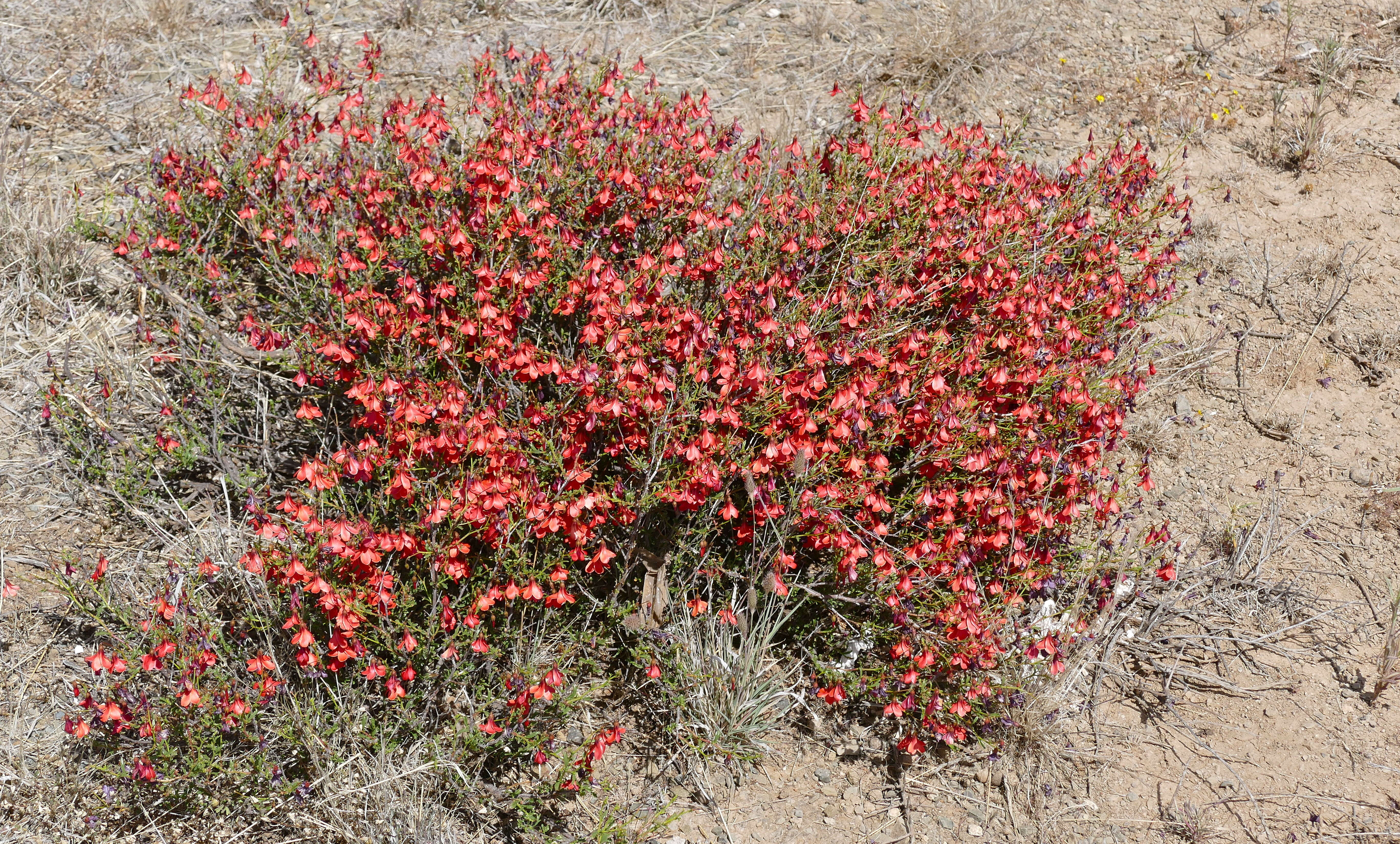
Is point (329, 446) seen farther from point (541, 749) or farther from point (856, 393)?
point (856, 393)

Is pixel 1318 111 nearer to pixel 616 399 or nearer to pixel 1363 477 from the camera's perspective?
pixel 1363 477

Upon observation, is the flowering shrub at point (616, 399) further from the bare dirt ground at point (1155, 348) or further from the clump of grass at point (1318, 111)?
the clump of grass at point (1318, 111)

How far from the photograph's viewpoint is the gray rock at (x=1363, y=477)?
13.7 ft

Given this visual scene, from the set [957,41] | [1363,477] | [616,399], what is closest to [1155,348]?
[1363,477]

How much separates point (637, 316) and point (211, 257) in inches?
80.1

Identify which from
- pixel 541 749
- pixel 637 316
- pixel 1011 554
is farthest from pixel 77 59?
pixel 1011 554

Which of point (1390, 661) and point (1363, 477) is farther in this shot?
point (1363, 477)

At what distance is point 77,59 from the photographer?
18.0 ft

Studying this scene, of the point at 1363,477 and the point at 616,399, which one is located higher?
the point at 616,399

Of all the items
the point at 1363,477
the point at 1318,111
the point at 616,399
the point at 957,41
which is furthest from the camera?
the point at 957,41

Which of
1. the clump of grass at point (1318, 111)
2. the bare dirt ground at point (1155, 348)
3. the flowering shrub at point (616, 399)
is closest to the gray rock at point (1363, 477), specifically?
the bare dirt ground at point (1155, 348)

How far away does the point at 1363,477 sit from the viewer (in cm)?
421

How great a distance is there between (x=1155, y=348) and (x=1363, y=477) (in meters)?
0.96

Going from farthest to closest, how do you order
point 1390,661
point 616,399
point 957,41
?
point 957,41, point 1390,661, point 616,399
